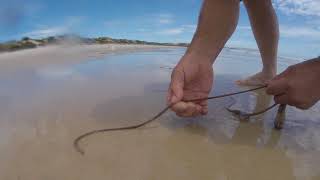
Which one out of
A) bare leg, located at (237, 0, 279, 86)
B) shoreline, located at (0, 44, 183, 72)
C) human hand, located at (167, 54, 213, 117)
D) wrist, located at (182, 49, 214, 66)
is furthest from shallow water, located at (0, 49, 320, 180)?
shoreline, located at (0, 44, 183, 72)

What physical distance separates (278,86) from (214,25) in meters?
0.32

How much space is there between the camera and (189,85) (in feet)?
4.76

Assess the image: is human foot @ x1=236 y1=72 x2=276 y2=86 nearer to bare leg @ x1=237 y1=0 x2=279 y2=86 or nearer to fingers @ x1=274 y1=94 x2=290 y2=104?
bare leg @ x1=237 y1=0 x2=279 y2=86

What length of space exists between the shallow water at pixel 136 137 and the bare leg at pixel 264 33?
28cm

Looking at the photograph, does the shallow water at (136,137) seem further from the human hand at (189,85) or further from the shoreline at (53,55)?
the shoreline at (53,55)

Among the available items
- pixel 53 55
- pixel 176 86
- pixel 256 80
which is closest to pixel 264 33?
pixel 256 80

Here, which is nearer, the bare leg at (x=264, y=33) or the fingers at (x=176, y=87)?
the fingers at (x=176, y=87)

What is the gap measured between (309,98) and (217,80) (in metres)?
0.95

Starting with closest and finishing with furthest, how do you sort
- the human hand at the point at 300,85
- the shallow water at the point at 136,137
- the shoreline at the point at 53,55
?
the shallow water at the point at 136,137 → the human hand at the point at 300,85 → the shoreline at the point at 53,55

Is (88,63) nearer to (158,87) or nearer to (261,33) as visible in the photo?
(158,87)

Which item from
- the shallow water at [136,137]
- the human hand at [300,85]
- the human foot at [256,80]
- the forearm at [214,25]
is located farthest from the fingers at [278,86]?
the human foot at [256,80]

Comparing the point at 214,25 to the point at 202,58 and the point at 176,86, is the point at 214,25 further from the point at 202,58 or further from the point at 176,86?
the point at 176,86

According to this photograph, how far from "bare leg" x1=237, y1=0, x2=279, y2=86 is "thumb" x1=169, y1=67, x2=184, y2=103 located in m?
0.88

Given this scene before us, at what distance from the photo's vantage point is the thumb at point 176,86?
4.42 feet
